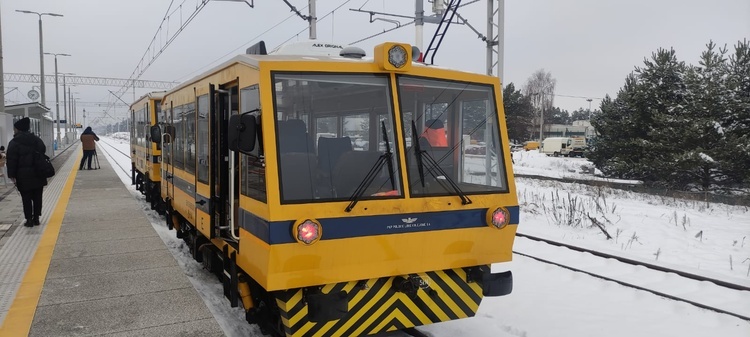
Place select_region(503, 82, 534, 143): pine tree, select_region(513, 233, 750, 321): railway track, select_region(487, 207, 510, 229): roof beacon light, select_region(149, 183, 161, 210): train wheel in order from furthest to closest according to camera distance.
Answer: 1. select_region(503, 82, 534, 143): pine tree
2. select_region(149, 183, 161, 210): train wheel
3. select_region(513, 233, 750, 321): railway track
4. select_region(487, 207, 510, 229): roof beacon light

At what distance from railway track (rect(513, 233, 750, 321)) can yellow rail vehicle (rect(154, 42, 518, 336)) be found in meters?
2.99

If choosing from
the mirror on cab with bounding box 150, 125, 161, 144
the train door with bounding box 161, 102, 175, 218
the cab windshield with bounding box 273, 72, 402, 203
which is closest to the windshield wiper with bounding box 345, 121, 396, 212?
the cab windshield with bounding box 273, 72, 402, 203

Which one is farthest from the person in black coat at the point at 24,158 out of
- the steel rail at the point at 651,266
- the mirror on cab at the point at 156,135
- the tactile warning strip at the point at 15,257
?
the steel rail at the point at 651,266

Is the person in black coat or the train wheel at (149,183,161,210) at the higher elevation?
the person in black coat

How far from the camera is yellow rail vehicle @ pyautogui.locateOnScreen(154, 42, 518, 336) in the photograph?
375cm

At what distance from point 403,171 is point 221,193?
6.14 ft

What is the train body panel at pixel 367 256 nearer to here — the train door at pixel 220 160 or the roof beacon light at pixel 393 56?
the train door at pixel 220 160

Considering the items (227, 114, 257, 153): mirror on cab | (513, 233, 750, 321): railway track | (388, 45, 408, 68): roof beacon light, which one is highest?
(388, 45, 408, 68): roof beacon light

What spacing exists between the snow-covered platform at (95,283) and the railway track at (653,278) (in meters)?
5.07

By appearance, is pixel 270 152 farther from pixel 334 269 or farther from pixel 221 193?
pixel 221 193

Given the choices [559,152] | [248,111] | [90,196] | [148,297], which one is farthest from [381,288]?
[559,152]

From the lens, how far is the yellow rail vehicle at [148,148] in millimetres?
11594

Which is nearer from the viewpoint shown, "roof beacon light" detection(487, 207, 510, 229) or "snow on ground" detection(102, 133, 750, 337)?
"roof beacon light" detection(487, 207, 510, 229)

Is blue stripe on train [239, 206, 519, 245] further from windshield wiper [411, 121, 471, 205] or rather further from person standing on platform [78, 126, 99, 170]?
person standing on platform [78, 126, 99, 170]
